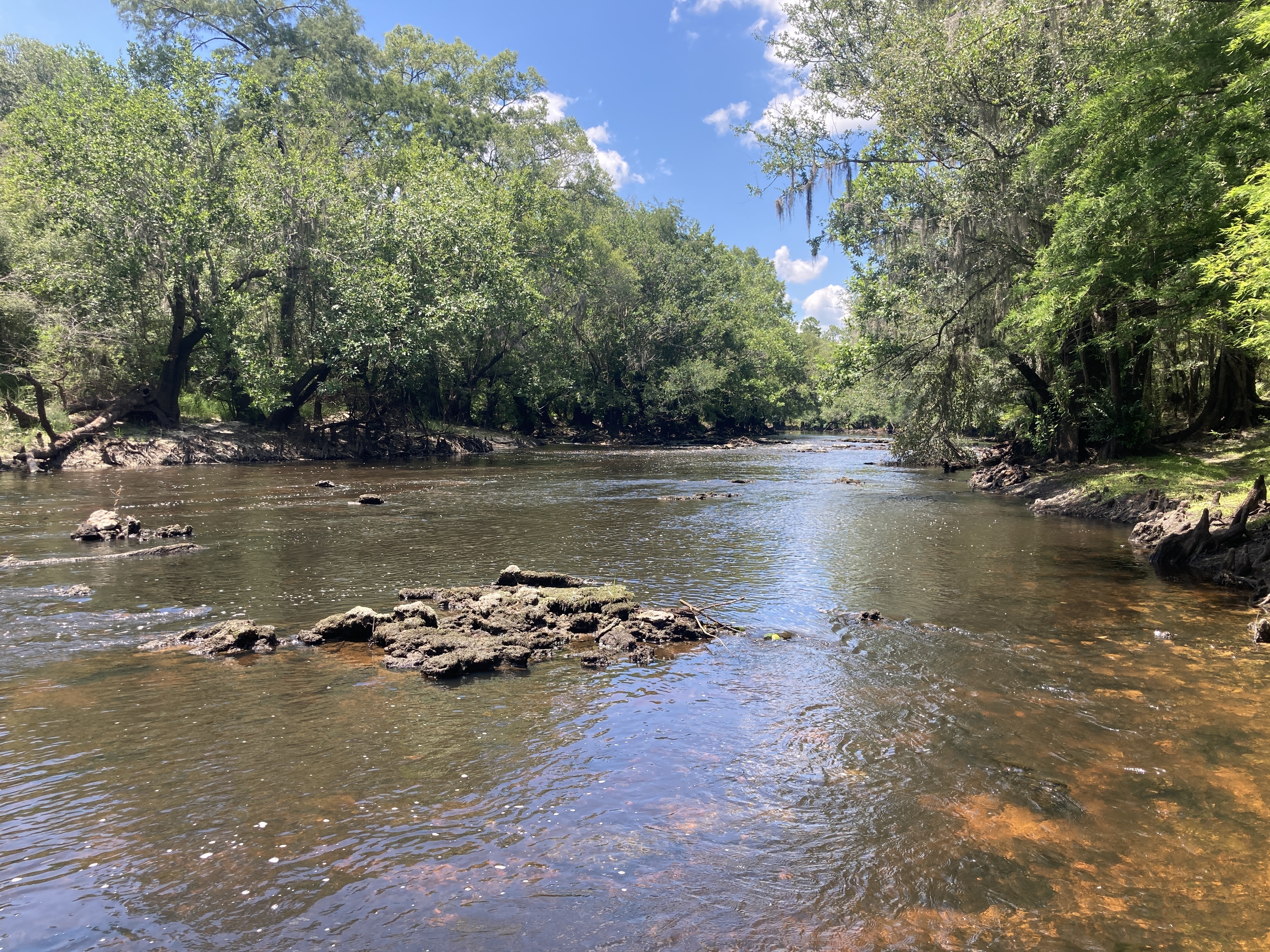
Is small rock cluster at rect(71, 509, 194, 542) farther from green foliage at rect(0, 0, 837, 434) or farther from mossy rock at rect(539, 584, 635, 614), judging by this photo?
green foliage at rect(0, 0, 837, 434)

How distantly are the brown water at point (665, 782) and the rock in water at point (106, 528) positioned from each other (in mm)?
3469

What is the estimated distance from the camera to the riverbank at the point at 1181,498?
1324 centimetres

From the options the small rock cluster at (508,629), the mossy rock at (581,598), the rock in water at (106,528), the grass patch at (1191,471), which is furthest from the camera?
the grass patch at (1191,471)

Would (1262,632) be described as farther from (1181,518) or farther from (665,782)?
(665,782)

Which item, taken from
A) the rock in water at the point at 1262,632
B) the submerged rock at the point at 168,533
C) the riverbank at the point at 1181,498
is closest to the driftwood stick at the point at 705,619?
the rock in water at the point at 1262,632

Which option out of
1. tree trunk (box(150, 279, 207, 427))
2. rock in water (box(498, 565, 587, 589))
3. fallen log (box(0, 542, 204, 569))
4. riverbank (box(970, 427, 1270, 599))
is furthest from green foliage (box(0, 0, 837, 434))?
fallen log (box(0, 542, 204, 569))

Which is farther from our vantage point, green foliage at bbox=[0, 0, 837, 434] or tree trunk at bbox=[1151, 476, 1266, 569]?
green foliage at bbox=[0, 0, 837, 434]

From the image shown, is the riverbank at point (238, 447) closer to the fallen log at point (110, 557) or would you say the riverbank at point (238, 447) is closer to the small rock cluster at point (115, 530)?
the small rock cluster at point (115, 530)

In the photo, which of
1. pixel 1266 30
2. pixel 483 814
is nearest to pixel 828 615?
pixel 483 814

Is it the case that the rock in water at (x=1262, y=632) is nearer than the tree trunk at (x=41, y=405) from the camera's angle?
Yes

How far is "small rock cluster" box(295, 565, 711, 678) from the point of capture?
892cm

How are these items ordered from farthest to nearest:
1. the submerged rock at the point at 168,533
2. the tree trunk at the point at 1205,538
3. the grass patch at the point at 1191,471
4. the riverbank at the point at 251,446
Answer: the riverbank at the point at 251,446 → the grass patch at the point at 1191,471 → the submerged rock at the point at 168,533 → the tree trunk at the point at 1205,538

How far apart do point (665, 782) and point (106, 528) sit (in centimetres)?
1591

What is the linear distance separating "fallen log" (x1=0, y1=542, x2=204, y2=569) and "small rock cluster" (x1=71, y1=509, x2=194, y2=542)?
104 cm
